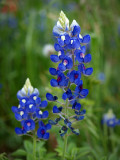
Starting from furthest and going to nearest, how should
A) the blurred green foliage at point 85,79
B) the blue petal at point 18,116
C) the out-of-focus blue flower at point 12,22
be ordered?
the out-of-focus blue flower at point 12,22, the blurred green foliage at point 85,79, the blue petal at point 18,116

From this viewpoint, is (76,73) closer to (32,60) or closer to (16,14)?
(32,60)

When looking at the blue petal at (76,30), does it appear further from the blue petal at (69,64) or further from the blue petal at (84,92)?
the blue petal at (84,92)

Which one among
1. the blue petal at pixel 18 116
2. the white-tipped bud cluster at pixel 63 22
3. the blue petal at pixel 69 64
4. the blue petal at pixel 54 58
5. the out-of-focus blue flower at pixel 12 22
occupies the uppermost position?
the out-of-focus blue flower at pixel 12 22

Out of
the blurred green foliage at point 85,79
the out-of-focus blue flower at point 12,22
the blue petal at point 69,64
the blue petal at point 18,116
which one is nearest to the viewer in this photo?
the blue petal at point 69,64

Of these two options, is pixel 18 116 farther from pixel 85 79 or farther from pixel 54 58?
pixel 85 79

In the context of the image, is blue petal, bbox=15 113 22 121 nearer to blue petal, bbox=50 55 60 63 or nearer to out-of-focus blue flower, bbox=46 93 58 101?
out-of-focus blue flower, bbox=46 93 58 101

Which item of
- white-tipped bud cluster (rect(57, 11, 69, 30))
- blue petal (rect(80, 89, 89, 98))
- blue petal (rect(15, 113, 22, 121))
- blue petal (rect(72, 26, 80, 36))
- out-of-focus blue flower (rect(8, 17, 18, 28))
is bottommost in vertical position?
blue petal (rect(15, 113, 22, 121))

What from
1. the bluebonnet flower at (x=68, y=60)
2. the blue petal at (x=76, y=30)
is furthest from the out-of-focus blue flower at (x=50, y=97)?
the blue petal at (x=76, y=30)

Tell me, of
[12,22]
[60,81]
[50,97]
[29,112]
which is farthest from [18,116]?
[12,22]

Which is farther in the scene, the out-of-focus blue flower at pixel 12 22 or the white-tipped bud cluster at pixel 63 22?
the out-of-focus blue flower at pixel 12 22

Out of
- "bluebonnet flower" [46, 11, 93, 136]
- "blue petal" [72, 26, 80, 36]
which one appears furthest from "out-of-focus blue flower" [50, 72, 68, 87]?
"blue petal" [72, 26, 80, 36]
